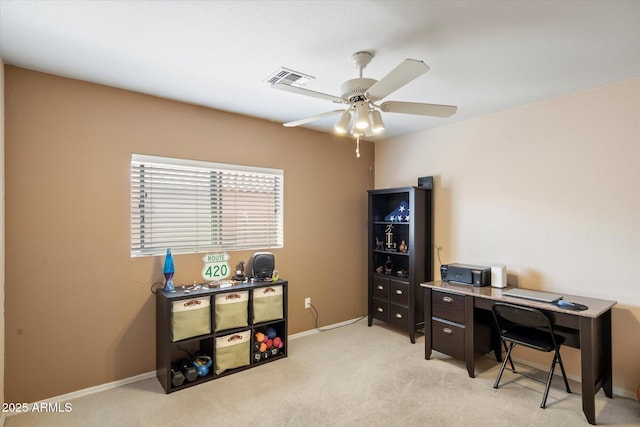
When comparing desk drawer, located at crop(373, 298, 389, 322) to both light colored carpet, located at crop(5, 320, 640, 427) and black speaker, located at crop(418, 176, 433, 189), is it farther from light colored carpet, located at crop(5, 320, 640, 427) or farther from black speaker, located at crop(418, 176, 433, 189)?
black speaker, located at crop(418, 176, 433, 189)

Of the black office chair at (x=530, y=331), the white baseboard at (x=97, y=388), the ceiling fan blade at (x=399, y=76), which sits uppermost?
the ceiling fan blade at (x=399, y=76)

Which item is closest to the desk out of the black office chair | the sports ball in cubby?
the black office chair

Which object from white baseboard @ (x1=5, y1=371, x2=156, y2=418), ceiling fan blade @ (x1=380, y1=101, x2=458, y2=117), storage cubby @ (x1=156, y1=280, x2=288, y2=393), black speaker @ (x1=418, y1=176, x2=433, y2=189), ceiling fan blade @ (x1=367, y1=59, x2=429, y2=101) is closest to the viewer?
ceiling fan blade @ (x1=367, y1=59, x2=429, y2=101)

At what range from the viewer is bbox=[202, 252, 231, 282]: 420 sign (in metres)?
3.16

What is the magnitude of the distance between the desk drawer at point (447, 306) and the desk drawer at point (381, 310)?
87 centimetres

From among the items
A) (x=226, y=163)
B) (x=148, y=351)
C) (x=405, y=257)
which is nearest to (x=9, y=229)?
(x=148, y=351)

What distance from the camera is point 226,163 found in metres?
3.37

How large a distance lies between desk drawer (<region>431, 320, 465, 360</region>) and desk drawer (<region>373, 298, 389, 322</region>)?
85 cm

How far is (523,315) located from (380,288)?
6.00 feet

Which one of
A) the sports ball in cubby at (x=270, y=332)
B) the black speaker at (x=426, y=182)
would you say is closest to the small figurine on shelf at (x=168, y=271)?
the sports ball in cubby at (x=270, y=332)

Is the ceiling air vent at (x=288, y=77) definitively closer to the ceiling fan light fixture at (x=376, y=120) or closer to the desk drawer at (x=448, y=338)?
the ceiling fan light fixture at (x=376, y=120)

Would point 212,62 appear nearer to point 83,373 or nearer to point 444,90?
point 444,90

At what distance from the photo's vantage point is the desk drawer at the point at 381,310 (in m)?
4.05

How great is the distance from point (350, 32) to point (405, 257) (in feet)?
9.98
